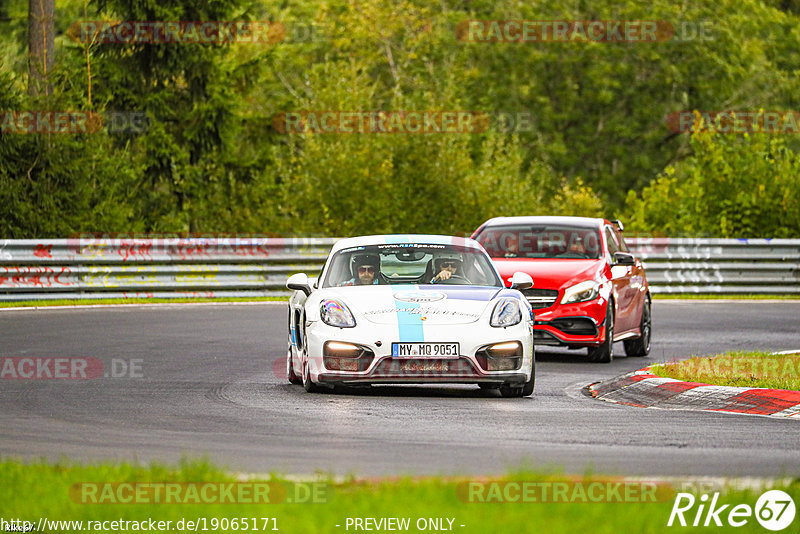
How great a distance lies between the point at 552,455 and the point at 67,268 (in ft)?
61.2

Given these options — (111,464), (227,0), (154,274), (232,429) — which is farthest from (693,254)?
(111,464)

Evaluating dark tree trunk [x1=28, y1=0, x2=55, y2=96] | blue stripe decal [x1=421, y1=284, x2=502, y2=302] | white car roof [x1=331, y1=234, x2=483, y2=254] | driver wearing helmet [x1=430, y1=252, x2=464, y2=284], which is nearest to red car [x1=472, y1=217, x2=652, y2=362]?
white car roof [x1=331, y1=234, x2=483, y2=254]

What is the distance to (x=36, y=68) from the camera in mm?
31438

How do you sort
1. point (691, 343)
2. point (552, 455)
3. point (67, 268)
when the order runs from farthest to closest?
point (67, 268) < point (691, 343) < point (552, 455)

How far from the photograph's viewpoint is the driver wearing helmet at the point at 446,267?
1372 centimetres

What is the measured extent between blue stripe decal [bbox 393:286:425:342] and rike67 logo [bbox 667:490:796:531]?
535cm

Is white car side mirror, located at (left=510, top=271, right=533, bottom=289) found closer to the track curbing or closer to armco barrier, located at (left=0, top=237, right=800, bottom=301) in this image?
the track curbing

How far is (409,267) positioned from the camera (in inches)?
555

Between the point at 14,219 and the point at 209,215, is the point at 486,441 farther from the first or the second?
the point at 209,215

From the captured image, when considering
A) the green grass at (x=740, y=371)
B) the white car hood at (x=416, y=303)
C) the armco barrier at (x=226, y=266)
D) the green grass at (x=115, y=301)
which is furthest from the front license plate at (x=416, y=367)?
the armco barrier at (x=226, y=266)

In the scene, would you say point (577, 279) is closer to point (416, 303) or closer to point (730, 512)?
point (416, 303)

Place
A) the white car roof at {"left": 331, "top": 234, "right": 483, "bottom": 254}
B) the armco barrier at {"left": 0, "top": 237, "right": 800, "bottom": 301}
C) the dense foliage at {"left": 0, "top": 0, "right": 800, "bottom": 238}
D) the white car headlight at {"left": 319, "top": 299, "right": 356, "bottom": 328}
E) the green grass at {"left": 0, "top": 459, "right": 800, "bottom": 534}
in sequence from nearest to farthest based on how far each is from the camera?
the green grass at {"left": 0, "top": 459, "right": 800, "bottom": 534}
the white car headlight at {"left": 319, "top": 299, "right": 356, "bottom": 328}
the white car roof at {"left": 331, "top": 234, "right": 483, "bottom": 254}
the armco barrier at {"left": 0, "top": 237, "right": 800, "bottom": 301}
the dense foliage at {"left": 0, "top": 0, "right": 800, "bottom": 238}

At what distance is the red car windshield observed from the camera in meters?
18.0

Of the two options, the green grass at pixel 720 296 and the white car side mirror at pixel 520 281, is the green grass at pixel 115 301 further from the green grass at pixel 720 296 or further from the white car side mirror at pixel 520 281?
the white car side mirror at pixel 520 281
